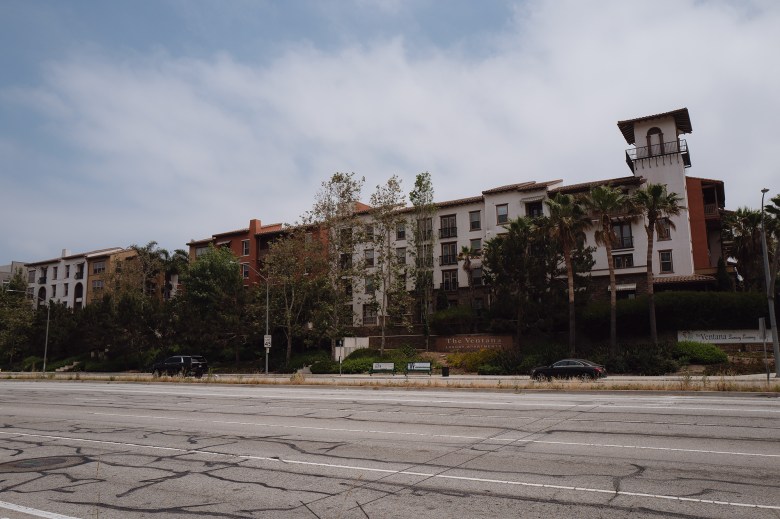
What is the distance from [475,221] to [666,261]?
692 inches

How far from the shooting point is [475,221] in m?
57.3

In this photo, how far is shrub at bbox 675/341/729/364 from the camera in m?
35.9

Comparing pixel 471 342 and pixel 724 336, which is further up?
pixel 724 336

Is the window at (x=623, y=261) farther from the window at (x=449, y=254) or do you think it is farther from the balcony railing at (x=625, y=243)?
the window at (x=449, y=254)

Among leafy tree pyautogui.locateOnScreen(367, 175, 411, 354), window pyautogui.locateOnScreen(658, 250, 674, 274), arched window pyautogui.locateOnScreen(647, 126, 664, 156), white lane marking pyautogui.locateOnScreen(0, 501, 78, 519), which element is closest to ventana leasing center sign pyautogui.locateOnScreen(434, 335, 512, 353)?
leafy tree pyautogui.locateOnScreen(367, 175, 411, 354)

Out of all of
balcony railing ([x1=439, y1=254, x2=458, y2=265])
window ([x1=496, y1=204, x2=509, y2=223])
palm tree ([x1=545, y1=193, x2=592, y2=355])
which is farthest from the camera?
balcony railing ([x1=439, y1=254, x2=458, y2=265])

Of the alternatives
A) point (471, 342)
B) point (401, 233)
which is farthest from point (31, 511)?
point (401, 233)

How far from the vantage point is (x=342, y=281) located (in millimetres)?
50375

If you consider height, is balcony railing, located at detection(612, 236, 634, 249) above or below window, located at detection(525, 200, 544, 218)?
below

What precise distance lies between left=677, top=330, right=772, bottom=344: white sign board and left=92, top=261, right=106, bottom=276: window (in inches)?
3155

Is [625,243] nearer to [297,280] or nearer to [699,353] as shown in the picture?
[699,353]

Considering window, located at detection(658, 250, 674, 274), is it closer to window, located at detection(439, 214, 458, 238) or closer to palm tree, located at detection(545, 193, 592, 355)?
palm tree, located at detection(545, 193, 592, 355)

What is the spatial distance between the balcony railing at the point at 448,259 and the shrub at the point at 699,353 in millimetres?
24085

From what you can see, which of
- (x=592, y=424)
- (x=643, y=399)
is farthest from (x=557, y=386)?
(x=592, y=424)
